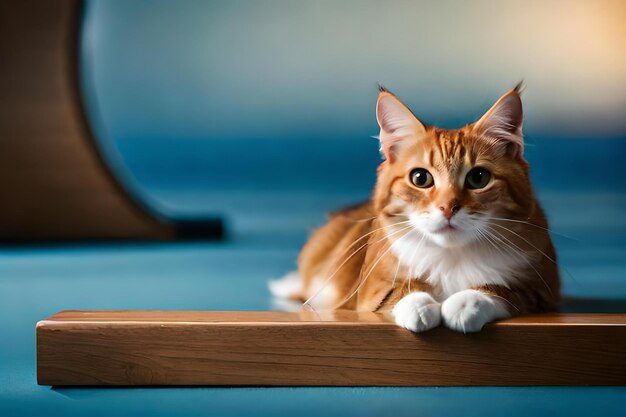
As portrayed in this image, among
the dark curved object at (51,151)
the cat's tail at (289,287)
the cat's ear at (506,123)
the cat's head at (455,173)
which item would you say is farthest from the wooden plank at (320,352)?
the dark curved object at (51,151)

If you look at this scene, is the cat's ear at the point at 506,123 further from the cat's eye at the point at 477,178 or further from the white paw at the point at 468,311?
the white paw at the point at 468,311

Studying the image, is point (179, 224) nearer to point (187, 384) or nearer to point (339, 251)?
point (339, 251)

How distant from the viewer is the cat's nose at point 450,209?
1506 mm

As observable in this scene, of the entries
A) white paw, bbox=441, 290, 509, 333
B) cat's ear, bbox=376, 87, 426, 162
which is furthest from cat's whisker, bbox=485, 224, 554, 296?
cat's ear, bbox=376, 87, 426, 162

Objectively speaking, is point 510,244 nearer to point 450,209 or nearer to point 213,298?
point 450,209

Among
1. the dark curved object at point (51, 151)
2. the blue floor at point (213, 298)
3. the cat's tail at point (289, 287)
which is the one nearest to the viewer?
the blue floor at point (213, 298)

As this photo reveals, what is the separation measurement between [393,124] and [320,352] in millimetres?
463

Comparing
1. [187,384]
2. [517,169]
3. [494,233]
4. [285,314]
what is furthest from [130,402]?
[517,169]

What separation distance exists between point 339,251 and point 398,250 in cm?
49

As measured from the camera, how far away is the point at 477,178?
1.58 m

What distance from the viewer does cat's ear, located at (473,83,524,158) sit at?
5.18 feet

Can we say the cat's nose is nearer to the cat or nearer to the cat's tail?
the cat

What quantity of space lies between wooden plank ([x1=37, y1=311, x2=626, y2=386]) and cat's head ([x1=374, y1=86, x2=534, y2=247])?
197mm

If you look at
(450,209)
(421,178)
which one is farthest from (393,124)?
(450,209)
